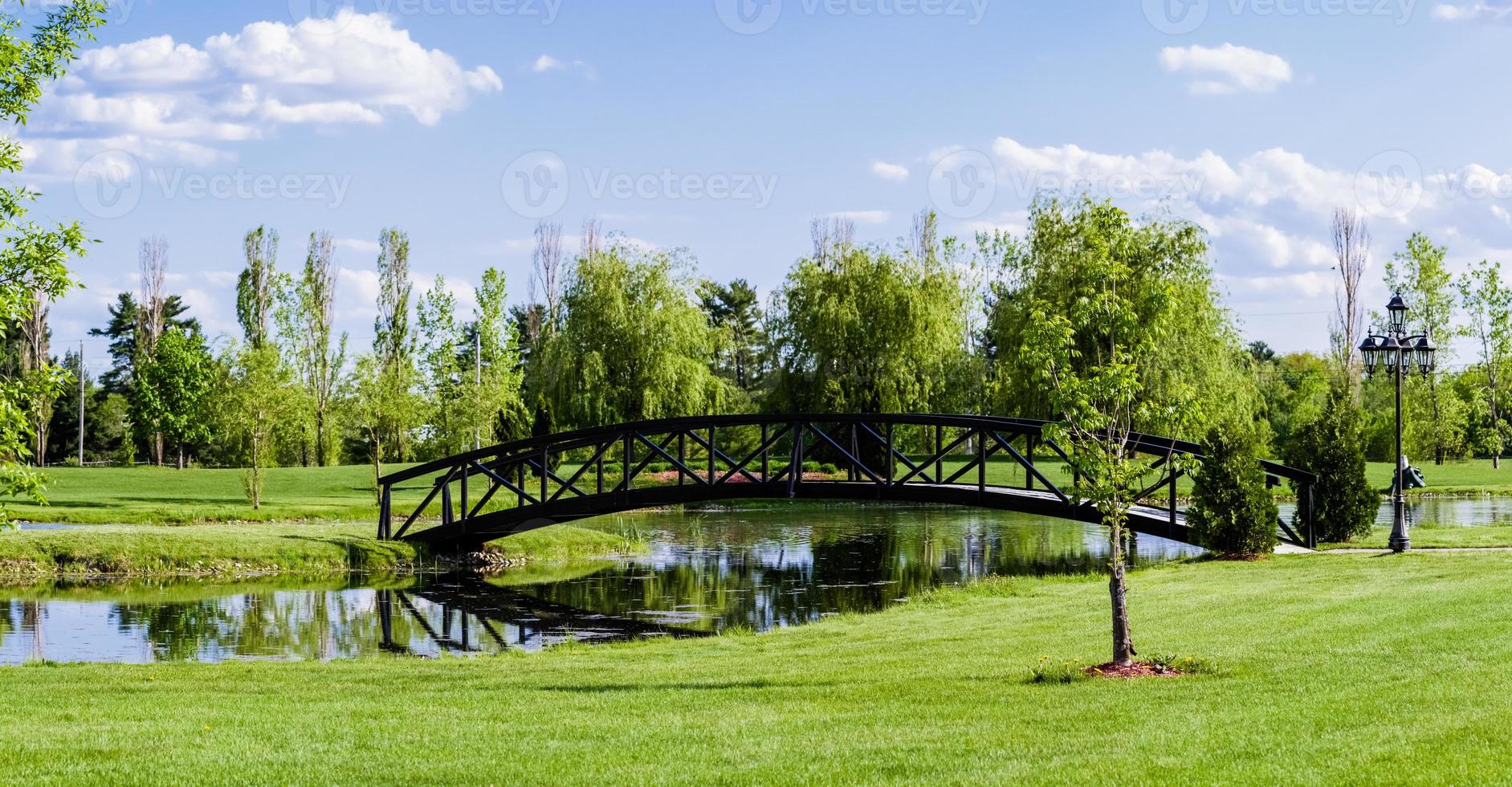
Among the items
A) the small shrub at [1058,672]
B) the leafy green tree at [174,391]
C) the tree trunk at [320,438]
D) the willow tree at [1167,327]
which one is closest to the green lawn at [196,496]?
the tree trunk at [320,438]

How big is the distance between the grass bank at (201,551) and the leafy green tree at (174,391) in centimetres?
3456

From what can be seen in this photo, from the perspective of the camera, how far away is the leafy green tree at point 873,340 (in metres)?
45.6

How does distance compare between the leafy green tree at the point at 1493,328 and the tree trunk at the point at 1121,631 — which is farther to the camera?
the leafy green tree at the point at 1493,328

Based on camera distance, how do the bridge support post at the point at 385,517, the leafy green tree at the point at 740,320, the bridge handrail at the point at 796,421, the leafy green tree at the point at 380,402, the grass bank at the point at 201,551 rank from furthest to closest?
1. the leafy green tree at the point at 740,320
2. the leafy green tree at the point at 380,402
3. the bridge support post at the point at 385,517
4. the grass bank at the point at 201,551
5. the bridge handrail at the point at 796,421

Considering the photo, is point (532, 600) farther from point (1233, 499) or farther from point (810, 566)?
point (1233, 499)

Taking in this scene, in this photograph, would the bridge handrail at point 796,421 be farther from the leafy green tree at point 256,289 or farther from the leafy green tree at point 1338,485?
the leafy green tree at point 256,289

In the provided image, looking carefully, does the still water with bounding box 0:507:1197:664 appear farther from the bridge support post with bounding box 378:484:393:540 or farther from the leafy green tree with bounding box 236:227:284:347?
the leafy green tree with bounding box 236:227:284:347

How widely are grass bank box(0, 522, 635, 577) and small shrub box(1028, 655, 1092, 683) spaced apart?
1881cm

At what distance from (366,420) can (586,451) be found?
22648 millimetres

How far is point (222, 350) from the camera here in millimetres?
52156

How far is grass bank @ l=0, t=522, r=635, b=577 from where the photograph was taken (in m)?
25.0

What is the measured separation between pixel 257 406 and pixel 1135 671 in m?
29.7

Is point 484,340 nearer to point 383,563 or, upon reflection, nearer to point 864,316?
point 864,316

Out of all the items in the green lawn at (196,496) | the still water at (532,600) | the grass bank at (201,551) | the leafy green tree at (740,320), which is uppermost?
the leafy green tree at (740,320)
